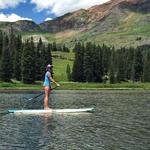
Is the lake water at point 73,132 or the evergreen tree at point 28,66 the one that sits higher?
the evergreen tree at point 28,66

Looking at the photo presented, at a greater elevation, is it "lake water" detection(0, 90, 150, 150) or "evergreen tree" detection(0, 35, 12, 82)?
"evergreen tree" detection(0, 35, 12, 82)

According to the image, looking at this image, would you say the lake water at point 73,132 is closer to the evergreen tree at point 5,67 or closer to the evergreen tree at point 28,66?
the evergreen tree at point 5,67

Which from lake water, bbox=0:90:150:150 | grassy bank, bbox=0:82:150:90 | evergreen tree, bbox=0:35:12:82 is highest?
evergreen tree, bbox=0:35:12:82

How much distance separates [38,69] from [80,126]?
155m

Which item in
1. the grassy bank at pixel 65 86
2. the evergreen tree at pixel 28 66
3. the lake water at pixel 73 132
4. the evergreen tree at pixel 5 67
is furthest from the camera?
the evergreen tree at pixel 28 66

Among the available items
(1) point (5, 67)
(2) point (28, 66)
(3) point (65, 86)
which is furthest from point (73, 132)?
(2) point (28, 66)

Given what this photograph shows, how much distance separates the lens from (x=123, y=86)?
193250 mm

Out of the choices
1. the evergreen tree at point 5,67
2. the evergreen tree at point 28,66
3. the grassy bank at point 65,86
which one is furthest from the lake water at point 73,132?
the evergreen tree at point 28,66

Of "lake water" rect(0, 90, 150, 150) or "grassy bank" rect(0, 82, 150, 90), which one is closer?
"lake water" rect(0, 90, 150, 150)

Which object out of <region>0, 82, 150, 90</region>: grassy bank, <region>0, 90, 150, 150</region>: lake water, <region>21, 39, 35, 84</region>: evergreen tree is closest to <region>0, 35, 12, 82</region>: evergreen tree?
<region>0, 82, 150, 90</region>: grassy bank

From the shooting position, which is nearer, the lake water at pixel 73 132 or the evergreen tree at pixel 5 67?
the lake water at pixel 73 132

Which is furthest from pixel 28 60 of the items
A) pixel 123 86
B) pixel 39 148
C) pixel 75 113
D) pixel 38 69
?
pixel 39 148

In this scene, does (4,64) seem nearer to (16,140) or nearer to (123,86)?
(123,86)

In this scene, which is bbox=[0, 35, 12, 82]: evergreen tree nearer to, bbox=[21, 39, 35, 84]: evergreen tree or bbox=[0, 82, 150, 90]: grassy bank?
bbox=[0, 82, 150, 90]: grassy bank
